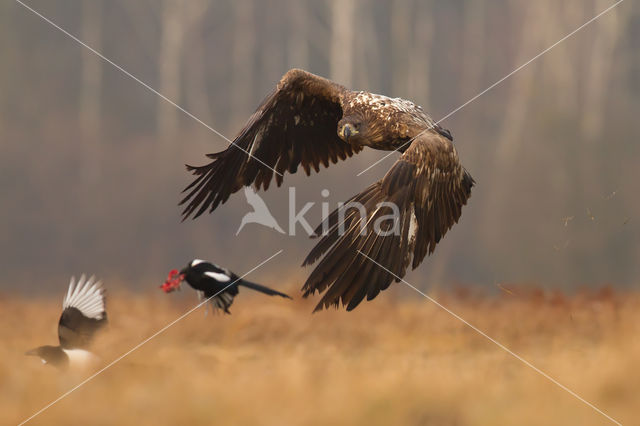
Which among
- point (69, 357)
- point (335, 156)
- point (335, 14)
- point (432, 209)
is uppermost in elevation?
point (335, 14)

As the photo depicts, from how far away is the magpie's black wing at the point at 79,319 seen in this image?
536 cm

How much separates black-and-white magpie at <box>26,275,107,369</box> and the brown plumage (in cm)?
101

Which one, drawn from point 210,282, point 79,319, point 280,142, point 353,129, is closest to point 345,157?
point 280,142

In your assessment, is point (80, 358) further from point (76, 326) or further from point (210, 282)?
point (210, 282)

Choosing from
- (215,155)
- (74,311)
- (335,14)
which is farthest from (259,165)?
(335,14)

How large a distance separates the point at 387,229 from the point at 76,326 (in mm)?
2684

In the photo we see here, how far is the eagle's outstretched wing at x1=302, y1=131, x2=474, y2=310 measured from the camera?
13.0ft

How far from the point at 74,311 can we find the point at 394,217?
2.71m

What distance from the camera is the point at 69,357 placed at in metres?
5.34

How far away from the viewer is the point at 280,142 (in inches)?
235

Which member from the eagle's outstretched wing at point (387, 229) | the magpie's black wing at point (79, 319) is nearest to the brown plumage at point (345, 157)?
the eagle's outstretched wing at point (387, 229)

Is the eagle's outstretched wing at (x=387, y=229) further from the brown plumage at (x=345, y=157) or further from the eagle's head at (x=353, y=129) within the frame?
the eagle's head at (x=353, y=129)

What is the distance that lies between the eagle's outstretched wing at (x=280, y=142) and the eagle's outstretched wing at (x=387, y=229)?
1.41 meters

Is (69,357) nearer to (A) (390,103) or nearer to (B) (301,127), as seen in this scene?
(B) (301,127)
